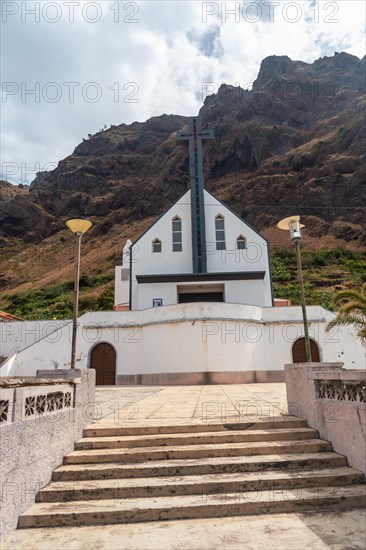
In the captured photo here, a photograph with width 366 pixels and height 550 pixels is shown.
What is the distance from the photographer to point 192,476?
5.27 metres

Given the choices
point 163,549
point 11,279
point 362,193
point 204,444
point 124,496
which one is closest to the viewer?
point 163,549

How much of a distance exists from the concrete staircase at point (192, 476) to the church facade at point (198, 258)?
61.5ft

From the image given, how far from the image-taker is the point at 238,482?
16.4 ft

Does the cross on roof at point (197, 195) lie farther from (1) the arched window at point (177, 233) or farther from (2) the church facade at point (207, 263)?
(1) the arched window at point (177, 233)

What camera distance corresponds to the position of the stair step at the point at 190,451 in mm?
5688

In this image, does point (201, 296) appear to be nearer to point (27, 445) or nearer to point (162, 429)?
point (162, 429)

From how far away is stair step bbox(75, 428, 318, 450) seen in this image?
6.11m

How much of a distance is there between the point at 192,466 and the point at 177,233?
24.0m

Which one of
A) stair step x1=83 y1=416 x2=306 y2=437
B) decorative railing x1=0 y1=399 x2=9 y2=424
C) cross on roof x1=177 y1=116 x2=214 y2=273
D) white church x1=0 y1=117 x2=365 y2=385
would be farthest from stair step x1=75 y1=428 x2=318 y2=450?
cross on roof x1=177 y1=116 x2=214 y2=273

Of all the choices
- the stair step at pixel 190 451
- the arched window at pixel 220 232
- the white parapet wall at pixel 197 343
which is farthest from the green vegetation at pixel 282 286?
the stair step at pixel 190 451

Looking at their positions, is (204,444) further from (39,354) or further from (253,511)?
(39,354)

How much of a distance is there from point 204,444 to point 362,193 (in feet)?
261

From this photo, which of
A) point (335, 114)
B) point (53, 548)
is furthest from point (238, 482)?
point (335, 114)

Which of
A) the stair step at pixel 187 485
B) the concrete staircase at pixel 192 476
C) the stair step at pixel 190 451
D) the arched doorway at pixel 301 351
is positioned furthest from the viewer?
the arched doorway at pixel 301 351
